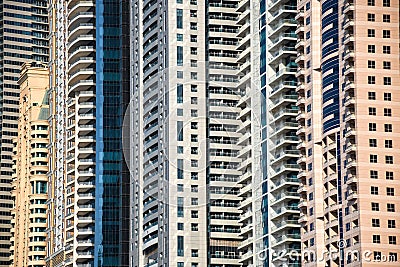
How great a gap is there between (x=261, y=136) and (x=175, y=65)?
2038 centimetres

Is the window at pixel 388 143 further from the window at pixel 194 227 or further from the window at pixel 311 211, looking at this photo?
the window at pixel 194 227

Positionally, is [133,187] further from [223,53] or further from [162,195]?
[223,53]

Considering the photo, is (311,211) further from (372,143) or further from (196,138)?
(196,138)

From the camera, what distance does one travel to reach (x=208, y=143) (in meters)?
182

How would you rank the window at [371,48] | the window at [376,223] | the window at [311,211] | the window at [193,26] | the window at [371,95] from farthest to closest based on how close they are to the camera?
1. the window at [193,26]
2. the window at [311,211]
3. the window at [371,48]
4. the window at [371,95]
5. the window at [376,223]

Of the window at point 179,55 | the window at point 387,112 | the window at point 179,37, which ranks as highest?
the window at point 179,37

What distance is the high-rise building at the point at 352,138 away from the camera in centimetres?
14525

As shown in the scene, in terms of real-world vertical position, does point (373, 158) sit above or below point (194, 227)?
above

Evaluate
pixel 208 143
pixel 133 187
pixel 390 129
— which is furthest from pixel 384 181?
pixel 133 187

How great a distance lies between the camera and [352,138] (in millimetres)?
147625

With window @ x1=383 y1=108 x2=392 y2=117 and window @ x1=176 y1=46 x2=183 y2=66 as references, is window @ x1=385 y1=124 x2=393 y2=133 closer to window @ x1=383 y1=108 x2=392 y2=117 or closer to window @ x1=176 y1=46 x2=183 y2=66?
window @ x1=383 y1=108 x2=392 y2=117

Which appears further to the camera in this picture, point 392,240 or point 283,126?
point 283,126

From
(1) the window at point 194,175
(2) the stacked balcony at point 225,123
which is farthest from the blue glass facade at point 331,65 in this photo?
(1) the window at point 194,175

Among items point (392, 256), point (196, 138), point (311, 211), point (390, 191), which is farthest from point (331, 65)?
point (196, 138)
